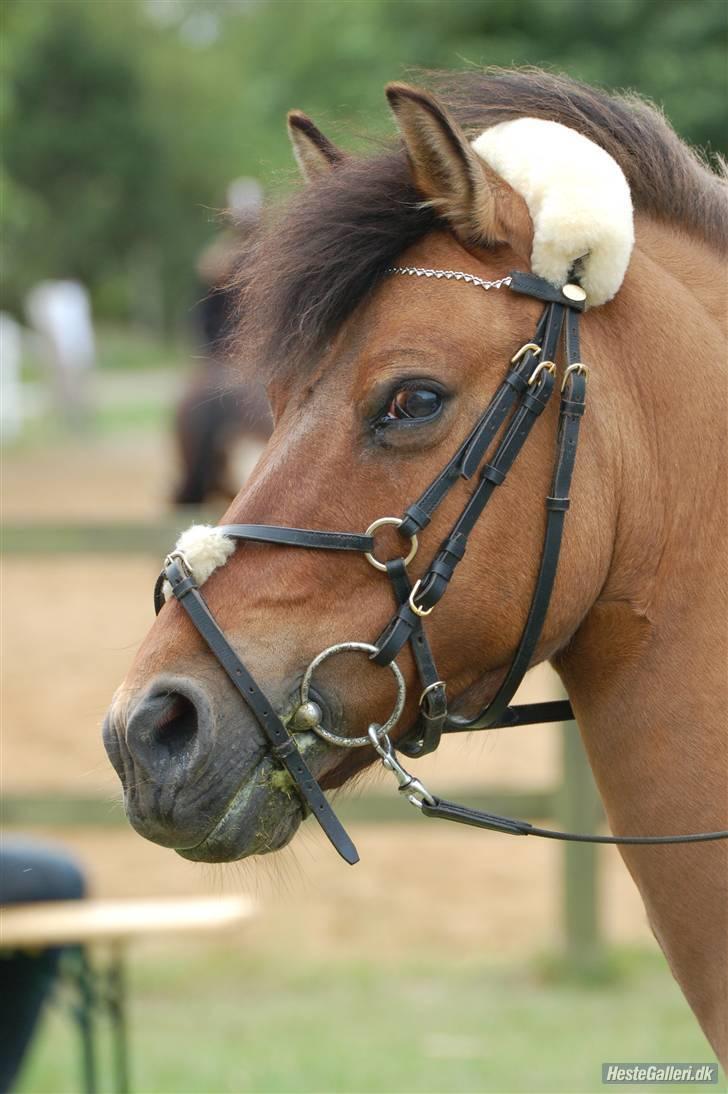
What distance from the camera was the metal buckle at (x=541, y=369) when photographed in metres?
2.24

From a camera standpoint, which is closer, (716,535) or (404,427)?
(404,427)

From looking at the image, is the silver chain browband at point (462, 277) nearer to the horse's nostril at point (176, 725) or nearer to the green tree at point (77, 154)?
the horse's nostril at point (176, 725)

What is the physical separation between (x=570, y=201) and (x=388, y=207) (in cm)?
32

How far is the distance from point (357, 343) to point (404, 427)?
0.64ft

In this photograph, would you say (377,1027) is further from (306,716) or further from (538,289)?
(538,289)

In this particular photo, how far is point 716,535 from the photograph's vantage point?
2.39m

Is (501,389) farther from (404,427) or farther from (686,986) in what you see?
(686,986)

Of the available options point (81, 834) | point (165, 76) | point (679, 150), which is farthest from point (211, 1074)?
point (165, 76)

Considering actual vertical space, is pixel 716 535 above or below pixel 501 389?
below

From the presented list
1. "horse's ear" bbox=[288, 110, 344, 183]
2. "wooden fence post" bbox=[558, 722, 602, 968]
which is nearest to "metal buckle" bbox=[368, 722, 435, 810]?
"horse's ear" bbox=[288, 110, 344, 183]

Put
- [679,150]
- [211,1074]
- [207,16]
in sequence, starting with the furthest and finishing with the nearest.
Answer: [207,16], [211,1074], [679,150]

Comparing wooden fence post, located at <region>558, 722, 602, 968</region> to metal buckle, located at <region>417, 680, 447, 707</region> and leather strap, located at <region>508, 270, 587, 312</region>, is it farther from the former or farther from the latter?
leather strap, located at <region>508, 270, 587, 312</region>

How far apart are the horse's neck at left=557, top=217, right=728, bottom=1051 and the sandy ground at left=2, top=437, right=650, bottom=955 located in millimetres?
1849

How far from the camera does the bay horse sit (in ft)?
7.14
